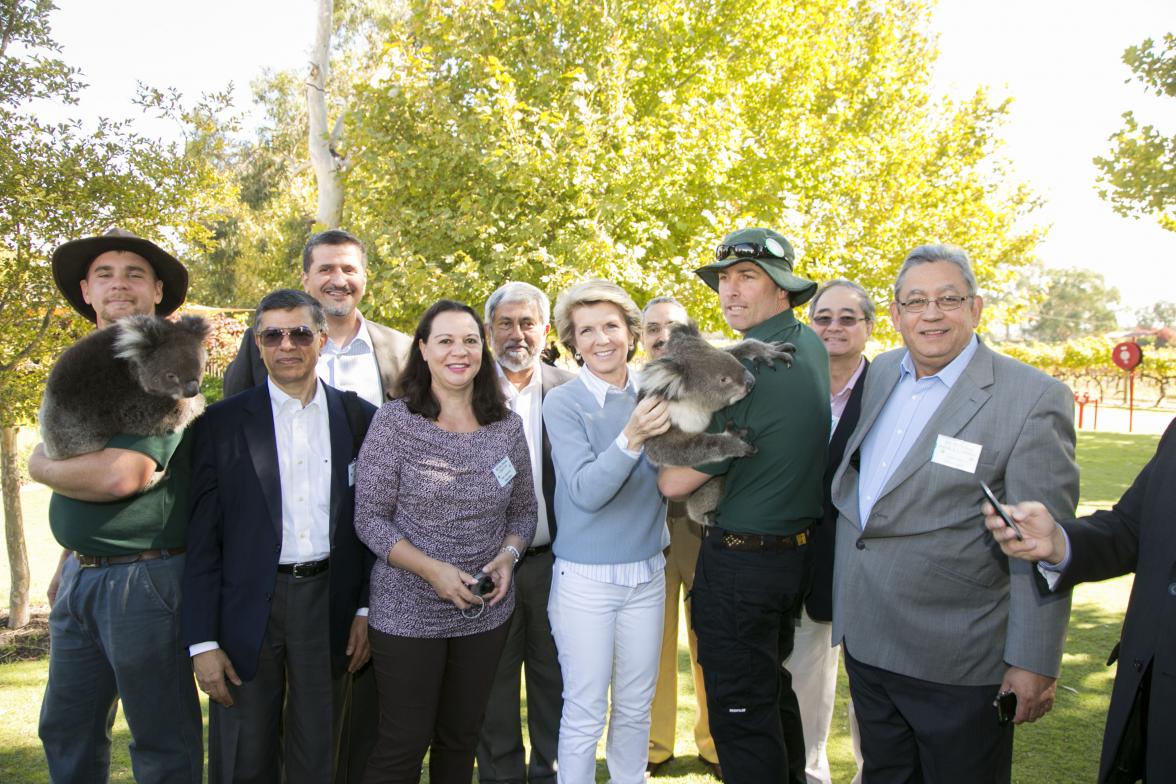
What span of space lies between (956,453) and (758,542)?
839 millimetres

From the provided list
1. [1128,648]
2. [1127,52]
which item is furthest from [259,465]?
[1127,52]

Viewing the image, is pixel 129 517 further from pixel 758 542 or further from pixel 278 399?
pixel 758 542

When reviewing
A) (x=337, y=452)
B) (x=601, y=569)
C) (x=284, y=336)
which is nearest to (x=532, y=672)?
(x=601, y=569)

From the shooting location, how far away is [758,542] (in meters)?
2.87

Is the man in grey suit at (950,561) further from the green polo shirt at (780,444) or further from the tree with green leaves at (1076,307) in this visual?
the tree with green leaves at (1076,307)

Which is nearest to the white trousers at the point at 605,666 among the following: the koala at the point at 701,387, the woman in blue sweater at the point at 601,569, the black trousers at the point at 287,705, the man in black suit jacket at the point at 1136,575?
the woman in blue sweater at the point at 601,569

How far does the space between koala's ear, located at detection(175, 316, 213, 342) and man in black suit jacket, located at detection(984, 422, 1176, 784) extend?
3185 mm

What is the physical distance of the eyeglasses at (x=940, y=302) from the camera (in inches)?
106

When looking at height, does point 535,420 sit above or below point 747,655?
above

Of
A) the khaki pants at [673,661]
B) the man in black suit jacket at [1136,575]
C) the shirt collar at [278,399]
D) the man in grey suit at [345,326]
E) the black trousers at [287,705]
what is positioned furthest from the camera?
the man in grey suit at [345,326]

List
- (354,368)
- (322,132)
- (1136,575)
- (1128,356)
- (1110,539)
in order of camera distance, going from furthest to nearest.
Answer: (1128,356)
(322,132)
(354,368)
(1110,539)
(1136,575)

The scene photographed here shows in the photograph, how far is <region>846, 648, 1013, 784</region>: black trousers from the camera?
8.41 feet

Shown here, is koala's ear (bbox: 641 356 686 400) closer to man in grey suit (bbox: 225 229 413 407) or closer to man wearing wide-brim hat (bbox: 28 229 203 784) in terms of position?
man in grey suit (bbox: 225 229 413 407)

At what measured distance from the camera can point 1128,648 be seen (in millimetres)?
2119
